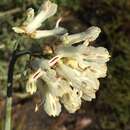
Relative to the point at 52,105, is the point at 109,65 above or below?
below

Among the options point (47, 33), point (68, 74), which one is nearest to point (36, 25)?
point (47, 33)

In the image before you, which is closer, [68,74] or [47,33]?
[68,74]

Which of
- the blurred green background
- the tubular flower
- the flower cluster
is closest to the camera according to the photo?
the flower cluster

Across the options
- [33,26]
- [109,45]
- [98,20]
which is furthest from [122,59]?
[33,26]

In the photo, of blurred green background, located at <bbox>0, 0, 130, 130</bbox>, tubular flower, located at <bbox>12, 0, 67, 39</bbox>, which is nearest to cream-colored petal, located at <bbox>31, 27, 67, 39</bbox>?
tubular flower, located at <bbox>12, 0, 67, 39</bbox>

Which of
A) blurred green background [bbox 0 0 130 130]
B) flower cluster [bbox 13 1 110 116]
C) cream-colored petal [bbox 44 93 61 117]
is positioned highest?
flower cluster [bbox 13 1 110 116]

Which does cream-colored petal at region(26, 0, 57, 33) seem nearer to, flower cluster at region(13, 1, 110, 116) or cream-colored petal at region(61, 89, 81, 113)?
flower cluster at region(13, 1, 110, 116)

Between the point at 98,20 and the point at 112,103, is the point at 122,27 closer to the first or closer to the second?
the point at 98,20

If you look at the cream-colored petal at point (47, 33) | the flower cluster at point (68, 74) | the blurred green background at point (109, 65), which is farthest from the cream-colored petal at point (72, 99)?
the blurred green background at point (109, 65)

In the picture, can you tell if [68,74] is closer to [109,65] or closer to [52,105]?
[52,105]
